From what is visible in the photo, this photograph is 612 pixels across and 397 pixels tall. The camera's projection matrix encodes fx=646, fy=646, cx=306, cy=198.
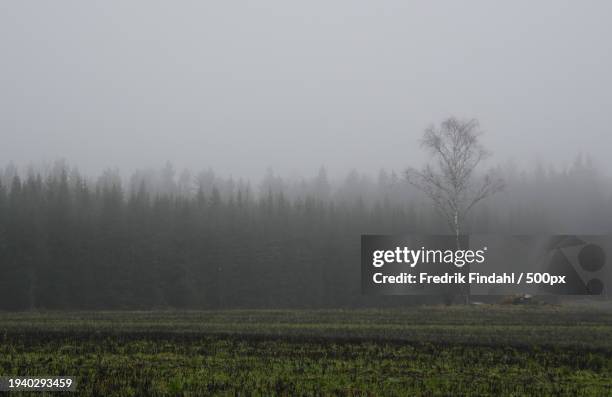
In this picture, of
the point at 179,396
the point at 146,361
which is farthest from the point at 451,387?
the point at 146,361

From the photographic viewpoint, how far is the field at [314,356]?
51.4ft

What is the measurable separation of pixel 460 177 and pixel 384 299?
35.5m

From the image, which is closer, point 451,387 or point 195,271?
point 451,387

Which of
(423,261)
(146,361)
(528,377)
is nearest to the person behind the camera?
(528,377)

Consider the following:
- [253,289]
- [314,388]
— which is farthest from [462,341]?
[253,289]

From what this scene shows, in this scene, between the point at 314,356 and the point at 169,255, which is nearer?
the point at 314,356

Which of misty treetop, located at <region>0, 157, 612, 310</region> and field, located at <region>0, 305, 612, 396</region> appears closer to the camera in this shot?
field, located at <region>0, 305, 612, 396</region>

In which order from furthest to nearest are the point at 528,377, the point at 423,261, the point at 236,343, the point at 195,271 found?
the point at 195,271 < the point at 423,261 < the point at 236,343 < the point at 528,377

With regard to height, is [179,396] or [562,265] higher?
[562,265]

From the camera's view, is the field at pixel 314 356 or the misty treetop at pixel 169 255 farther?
the misty treetop at pixel 169 255

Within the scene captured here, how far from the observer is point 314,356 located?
806 inches

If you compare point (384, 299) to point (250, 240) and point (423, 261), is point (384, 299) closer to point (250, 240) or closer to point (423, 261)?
point (250, 240)

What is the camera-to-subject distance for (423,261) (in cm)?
3519

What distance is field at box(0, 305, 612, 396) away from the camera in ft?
51.4
